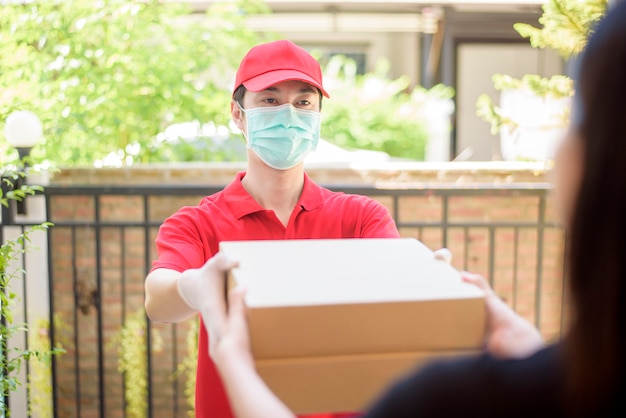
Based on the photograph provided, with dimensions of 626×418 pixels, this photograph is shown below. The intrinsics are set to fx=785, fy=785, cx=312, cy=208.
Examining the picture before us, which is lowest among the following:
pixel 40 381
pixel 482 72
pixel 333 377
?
pixel 40 381

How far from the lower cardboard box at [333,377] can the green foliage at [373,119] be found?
25.9ft

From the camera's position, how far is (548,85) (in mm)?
3959

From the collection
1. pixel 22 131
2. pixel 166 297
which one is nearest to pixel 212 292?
pixel 166 297

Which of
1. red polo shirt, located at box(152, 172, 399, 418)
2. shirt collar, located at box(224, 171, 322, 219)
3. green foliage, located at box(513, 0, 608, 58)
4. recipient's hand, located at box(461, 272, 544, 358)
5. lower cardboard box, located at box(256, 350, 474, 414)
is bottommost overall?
lower cardboard box, located at box(256, 350, 474, 414)

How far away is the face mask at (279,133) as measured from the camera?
2.14m

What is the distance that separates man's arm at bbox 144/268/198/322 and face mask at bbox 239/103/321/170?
539 millimetres

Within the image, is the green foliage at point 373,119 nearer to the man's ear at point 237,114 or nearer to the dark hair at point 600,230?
the man's ear at point 237,114

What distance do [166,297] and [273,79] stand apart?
668 millimetres

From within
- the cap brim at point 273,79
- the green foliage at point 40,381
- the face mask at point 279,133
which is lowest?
the green foliage at point 40,381

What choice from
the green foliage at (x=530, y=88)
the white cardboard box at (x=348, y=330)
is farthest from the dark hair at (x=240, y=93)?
the green foliage at (x=530, y=88)

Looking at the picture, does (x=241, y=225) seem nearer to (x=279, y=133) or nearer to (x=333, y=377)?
(x=279, y=133)

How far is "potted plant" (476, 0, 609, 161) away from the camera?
11.4 feet

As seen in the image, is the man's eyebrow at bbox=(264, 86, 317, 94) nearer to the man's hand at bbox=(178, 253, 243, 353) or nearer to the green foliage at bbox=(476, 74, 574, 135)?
the man's hand at bbox=(178, 253, 243, 353)

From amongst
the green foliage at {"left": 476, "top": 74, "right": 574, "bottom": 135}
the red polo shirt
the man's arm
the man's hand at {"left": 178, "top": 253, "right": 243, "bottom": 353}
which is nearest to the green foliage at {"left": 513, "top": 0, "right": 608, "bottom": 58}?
the green foliage at {"left": 476, "top": 74, "right": 574, "bottom": 135}
